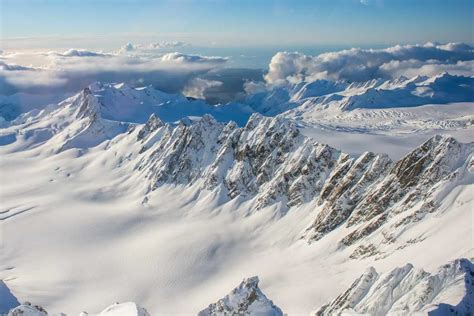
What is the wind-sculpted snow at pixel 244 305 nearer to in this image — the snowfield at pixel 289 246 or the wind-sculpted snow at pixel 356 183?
the snowfield at pixel 289 246

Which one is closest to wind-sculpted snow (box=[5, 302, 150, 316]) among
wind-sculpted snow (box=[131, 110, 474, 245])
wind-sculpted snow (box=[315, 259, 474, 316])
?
wind-sculpted snow (box=[315, 259, 474, 316])

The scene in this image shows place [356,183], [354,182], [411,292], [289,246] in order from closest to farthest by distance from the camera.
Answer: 1. [411,292]
2. [356,183]
3. [354,182]
4. [289,246]

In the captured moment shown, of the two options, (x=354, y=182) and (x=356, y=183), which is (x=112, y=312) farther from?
(x=354, y=182)

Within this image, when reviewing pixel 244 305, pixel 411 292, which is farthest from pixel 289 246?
pixel 411 292

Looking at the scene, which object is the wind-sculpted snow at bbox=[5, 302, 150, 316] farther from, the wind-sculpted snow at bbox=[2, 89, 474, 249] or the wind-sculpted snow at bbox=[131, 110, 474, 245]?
the wind-sculpted snow at bbox=[131, 110, 474, 245]

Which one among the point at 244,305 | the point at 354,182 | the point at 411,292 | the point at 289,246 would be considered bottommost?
the point at 289,246

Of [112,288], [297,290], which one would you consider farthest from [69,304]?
[297,290]

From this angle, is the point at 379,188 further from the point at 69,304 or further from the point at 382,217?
the point at 69,304
